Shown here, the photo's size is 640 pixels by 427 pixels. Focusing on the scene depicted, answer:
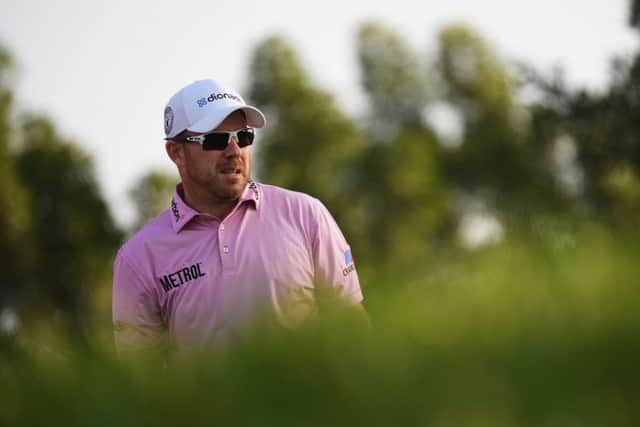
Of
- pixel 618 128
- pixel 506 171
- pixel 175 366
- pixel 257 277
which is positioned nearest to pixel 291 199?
pixel 257 277

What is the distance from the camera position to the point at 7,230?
53156 millimetres

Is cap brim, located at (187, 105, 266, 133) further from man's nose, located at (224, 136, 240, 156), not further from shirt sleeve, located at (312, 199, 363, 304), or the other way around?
shirt sleeve, located at (312, 199, 363, 304)

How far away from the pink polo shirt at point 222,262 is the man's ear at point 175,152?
0.62 meters

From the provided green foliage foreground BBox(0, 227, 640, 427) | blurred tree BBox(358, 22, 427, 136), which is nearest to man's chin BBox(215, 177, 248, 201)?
green foliage foreground BBox(0, 227, 640, 427)

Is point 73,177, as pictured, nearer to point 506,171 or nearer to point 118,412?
point 506,171

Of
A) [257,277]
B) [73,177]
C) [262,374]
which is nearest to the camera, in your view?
[262,374]

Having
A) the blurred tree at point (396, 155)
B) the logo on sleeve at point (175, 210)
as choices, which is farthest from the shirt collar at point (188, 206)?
the blurred tree at point (396, 155)

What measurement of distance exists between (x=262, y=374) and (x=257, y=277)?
382cm

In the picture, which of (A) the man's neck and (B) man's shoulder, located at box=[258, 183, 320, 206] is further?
(A) the man's neck

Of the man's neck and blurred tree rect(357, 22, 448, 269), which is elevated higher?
the man's neck

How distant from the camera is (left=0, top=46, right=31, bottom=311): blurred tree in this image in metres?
52.7

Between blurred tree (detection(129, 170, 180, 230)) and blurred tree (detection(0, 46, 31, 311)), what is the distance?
38.8 feet

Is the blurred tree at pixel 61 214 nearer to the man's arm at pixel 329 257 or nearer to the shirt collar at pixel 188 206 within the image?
the shirt collar at pixel 188 206

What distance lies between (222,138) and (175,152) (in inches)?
17.9
